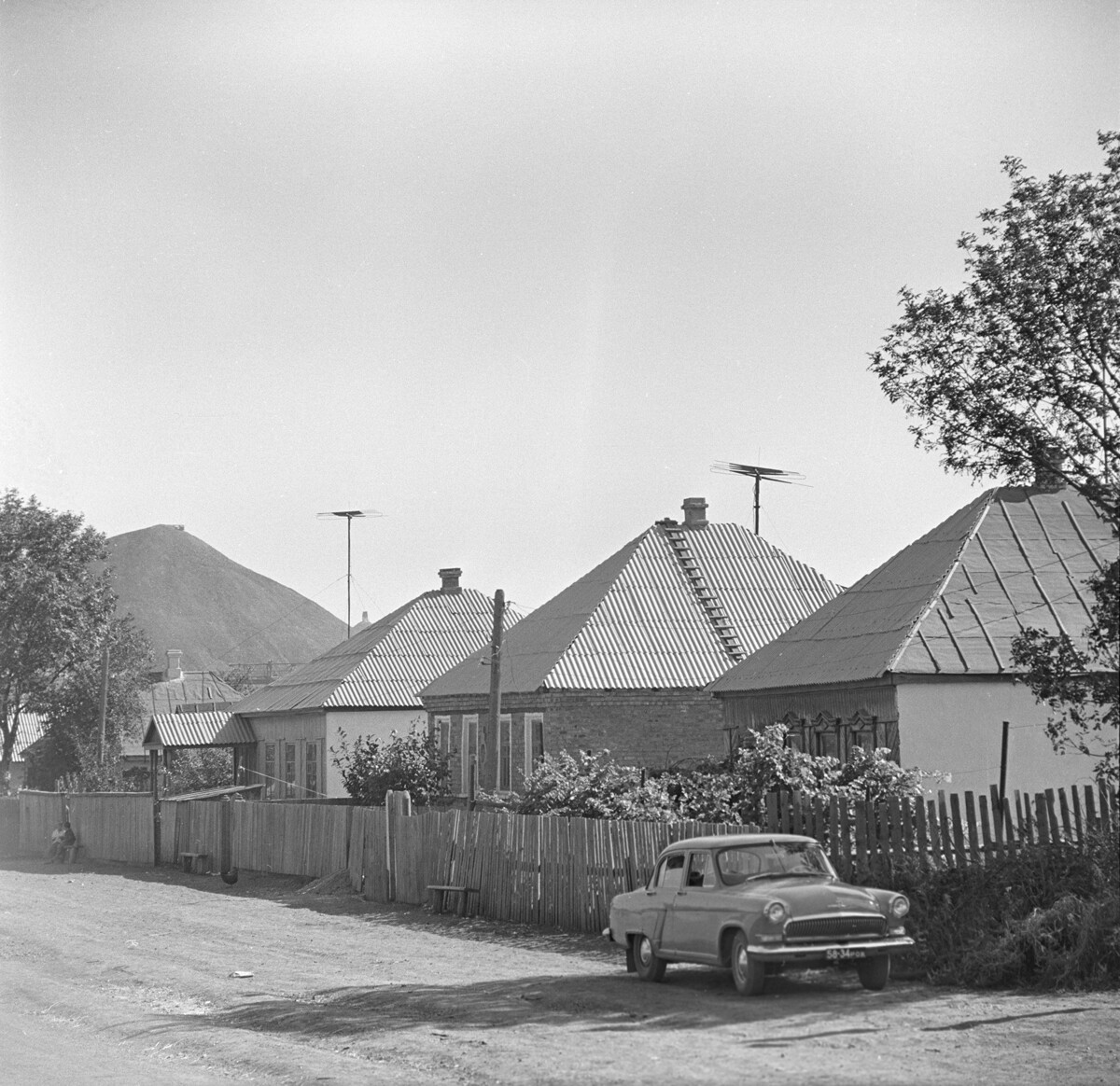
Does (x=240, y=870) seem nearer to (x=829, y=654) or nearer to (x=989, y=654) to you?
(x=829, y=654)

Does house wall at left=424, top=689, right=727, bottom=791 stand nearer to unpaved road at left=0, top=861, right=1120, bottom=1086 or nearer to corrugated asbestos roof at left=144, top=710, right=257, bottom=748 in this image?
unpaved road at left=0, top=861, right=1120, bottom=1086

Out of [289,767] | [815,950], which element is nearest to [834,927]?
[815,950]

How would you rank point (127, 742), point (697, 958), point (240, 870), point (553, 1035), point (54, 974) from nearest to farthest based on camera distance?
point (553, 1035) < point (697, 958) < point (54, 974) < point (240, 870) < point (127, 742)

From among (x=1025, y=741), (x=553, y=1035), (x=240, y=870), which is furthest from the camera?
(x=240, y=870)

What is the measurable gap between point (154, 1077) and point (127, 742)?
74.1 m

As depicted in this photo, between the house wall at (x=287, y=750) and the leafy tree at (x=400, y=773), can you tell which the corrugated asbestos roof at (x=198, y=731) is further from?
the leafy tree at (x=400, y=773)

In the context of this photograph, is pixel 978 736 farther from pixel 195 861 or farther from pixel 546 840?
pixel 195 861

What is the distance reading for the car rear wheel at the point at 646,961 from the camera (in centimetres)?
1450

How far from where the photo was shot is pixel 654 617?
1442 inches

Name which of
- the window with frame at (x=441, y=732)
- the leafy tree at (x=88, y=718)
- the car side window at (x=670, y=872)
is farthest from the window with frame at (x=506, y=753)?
the leafy tree at (x=88, y=718)

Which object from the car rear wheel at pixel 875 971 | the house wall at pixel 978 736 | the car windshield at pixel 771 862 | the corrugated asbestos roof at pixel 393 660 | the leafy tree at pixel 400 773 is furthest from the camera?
the corrugated asbestos roof at pixel 393 660

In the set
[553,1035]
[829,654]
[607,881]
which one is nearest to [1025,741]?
[829,654]

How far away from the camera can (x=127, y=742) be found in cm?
8175

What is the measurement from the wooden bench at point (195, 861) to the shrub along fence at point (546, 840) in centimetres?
16
